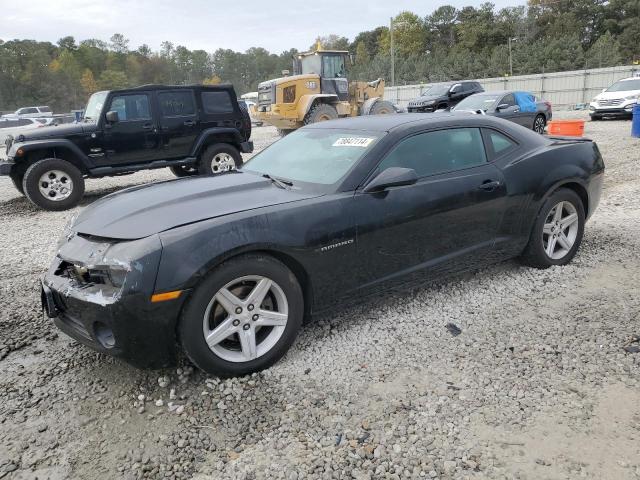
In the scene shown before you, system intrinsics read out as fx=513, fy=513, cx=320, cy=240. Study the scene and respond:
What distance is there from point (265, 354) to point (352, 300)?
70 centimetres

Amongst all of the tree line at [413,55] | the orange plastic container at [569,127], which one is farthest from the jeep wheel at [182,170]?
the tree line at [413,55]

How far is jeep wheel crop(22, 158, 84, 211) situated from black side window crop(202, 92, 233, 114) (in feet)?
8.62

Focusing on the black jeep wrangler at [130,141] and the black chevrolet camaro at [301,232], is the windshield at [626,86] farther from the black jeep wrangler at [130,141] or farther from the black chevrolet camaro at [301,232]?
the black chevrolet camaro at [301,232]

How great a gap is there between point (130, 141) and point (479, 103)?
9863mm

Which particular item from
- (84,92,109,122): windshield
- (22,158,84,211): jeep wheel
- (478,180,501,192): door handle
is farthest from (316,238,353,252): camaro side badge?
(84,92,109,122): windshield

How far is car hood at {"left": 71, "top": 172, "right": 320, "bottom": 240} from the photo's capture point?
2.96 meters

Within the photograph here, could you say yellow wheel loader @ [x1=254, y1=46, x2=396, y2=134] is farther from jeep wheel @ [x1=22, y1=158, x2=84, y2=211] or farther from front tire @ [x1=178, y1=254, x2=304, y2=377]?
front tire @ [x1=178, y1=254, x2=304, y2=377]

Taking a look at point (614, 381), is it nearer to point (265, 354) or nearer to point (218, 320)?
point (265, 354)

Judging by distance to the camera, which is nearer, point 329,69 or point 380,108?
point 329,69

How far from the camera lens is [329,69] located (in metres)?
18.0

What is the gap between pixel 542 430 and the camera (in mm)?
2518

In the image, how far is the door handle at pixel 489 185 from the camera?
395 centimetres

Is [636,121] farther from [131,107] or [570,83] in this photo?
[570,83]

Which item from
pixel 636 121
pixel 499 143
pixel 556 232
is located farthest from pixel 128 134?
pixel 636 121
